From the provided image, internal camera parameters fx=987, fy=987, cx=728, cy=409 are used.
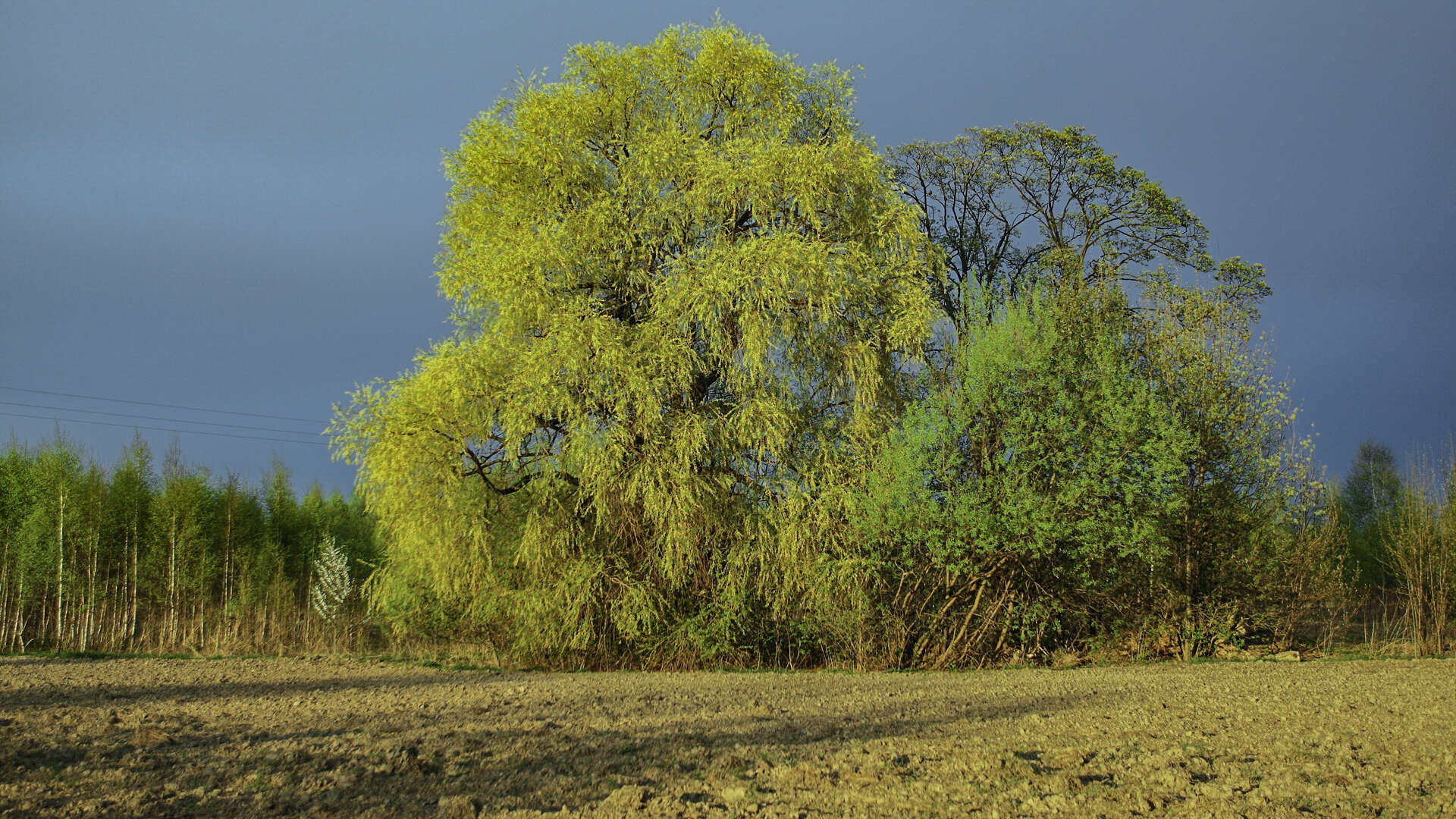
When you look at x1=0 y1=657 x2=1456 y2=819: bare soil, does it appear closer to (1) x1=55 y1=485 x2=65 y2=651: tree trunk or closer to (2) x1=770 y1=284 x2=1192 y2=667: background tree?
(2) x1=770 y1=284 x2=1192 y2=667: background tree

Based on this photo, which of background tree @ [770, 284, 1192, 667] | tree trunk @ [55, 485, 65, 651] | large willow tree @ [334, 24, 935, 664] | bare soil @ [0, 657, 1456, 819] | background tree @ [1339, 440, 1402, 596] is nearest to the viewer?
bare soil @ [0, 657, 1456, 819]

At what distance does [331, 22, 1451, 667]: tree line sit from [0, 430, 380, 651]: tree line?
23.0ft

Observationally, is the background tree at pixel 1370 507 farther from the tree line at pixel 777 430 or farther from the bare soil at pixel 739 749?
the bare soil at pixel 739 749

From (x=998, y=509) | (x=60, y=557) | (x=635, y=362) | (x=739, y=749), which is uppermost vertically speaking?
(x=635, y=362)

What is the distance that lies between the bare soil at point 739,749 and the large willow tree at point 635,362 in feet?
13.0

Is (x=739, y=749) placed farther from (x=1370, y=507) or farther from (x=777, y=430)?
(x=1370, y=507)

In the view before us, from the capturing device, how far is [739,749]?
282 inches

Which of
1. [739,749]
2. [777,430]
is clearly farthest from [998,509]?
[739,749]

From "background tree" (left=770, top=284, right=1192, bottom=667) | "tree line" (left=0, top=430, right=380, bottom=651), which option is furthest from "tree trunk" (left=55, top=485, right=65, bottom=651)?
"background tree" (left=770, top=284, right=1192, bottom=667)

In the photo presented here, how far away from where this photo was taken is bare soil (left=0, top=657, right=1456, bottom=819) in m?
5.60

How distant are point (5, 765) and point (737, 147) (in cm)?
1353

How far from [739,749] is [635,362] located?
939cm

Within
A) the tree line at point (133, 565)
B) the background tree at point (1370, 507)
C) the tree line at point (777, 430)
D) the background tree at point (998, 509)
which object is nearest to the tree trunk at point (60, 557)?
the tree line at point (133, 565)

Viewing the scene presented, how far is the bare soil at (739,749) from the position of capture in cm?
560
